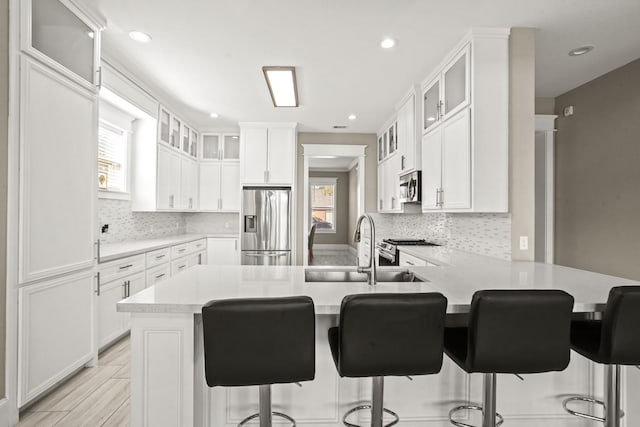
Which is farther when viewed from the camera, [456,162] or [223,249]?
[223,249]

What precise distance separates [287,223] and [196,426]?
12.8 ft

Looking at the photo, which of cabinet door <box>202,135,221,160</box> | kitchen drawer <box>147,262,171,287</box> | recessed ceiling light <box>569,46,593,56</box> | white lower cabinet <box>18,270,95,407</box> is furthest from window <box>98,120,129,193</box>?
recessed ceiling light <box>569,46,593,56</box>

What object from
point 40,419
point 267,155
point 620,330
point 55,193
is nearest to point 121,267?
point 55,193

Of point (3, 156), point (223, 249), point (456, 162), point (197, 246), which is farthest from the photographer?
point (223, 249)

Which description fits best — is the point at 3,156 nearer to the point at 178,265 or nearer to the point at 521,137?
the point at 178,265

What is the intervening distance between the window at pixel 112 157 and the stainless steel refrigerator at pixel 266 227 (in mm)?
1719

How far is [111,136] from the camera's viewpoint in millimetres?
3889

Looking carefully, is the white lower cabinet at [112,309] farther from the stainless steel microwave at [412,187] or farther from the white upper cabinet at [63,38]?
the stainless steel microwave at [412,187]

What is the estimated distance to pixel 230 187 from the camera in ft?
19.1

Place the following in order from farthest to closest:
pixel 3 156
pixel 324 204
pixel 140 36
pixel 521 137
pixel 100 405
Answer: pixel 324 204, pixel 140 36, pixel 521 137, pixel 100 405, pixel 3 156

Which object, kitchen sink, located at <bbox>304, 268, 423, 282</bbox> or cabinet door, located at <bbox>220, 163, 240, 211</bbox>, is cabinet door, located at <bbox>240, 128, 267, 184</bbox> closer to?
cabinet door, located at <bbox>220, 163, 240, 211</bbox>

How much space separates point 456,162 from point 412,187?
953 mm

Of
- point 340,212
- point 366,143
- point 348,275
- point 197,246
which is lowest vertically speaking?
point 197,246

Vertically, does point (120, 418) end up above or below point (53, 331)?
below
